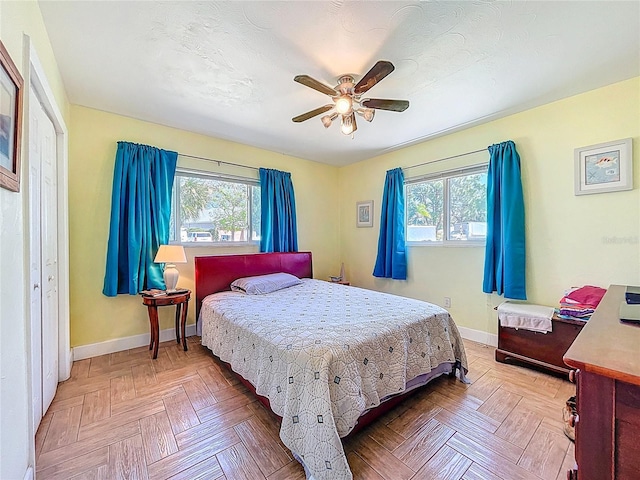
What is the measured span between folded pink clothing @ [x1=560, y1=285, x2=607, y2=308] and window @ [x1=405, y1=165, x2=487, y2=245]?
3.16 feet

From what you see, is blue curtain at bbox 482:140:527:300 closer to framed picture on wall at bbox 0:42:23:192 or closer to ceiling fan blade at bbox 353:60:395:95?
ceiling fan blade at bbox 353:60:395:95

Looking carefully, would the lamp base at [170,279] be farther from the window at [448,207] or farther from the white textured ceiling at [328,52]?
the window at [448,207]

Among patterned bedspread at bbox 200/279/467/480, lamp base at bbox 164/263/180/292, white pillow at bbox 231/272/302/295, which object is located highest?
lamp base at bbox 164/263/180/292

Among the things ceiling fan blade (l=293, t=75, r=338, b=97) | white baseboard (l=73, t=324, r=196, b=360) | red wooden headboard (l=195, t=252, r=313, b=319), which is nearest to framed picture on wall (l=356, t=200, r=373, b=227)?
red wooden headboard (l=195, t=252, r=313, b=319)

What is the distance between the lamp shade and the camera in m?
2.81

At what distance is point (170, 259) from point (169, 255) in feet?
0.16

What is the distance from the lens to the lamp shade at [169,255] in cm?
281

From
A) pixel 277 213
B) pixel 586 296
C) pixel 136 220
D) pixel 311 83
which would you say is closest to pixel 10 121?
→ pixel 311 83

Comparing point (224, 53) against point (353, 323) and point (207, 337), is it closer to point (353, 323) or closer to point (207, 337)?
point (353, 323)

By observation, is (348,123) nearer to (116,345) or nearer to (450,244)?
(450,244)

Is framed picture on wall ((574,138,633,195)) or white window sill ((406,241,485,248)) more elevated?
framed picture on wall ((574,138,633,195))

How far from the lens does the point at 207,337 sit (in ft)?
8.97

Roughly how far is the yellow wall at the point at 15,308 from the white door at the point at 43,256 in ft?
1.21

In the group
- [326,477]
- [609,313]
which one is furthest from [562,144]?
[326,477]
